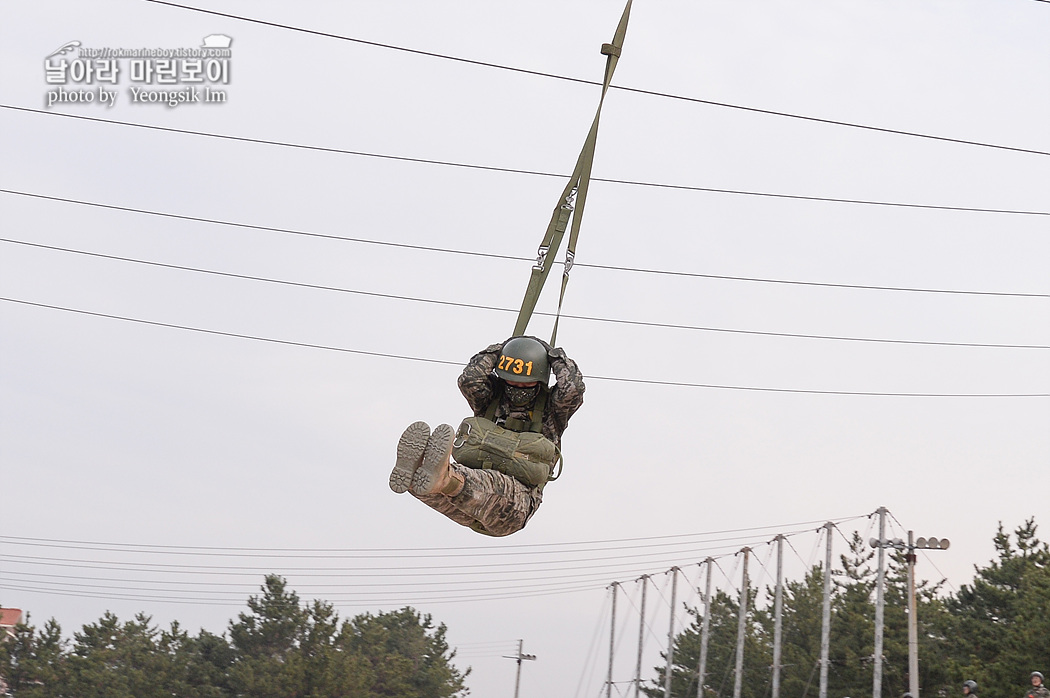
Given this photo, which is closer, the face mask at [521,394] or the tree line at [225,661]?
the face mask at [521,394]

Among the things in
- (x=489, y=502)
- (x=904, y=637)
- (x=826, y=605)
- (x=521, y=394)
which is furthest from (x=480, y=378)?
(x=904, y=637)

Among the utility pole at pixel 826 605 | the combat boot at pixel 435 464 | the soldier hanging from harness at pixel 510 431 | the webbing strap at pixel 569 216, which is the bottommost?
the combat boot at pixel 435 464

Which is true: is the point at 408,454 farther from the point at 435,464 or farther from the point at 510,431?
the point at 510,431

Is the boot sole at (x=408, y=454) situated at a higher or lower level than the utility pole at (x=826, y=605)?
lower

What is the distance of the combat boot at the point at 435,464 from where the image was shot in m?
12.6

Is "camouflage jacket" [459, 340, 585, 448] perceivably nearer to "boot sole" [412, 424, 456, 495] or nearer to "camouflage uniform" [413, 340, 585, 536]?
"camouflage uniform" [413, 340, 585, 536]

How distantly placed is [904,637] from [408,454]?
51.9 meters

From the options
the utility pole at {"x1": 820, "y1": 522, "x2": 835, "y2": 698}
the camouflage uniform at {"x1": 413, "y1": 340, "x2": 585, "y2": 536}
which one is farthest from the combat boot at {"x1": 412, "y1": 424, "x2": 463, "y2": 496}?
the utility pole at {"x1": 820, "y1": 522, "x2": 835, "y2": 698}

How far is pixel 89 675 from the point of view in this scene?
75.5 meters

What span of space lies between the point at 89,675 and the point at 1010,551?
53929 millimetres

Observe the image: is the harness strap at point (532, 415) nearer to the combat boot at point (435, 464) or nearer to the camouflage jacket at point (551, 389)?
the camouflage jacket at point (551, 389)

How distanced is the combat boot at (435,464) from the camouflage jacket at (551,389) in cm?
179

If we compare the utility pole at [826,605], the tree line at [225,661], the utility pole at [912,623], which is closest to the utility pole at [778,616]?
the utility pole at [826,605]

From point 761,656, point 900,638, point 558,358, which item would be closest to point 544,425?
point 558,358
